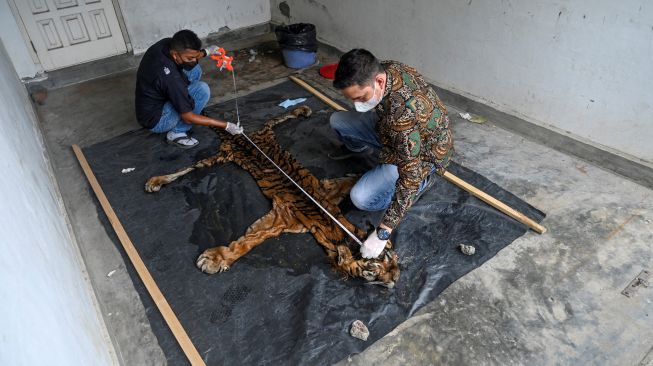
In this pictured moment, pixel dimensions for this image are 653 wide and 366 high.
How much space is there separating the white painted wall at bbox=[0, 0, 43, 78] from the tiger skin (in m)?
2.82

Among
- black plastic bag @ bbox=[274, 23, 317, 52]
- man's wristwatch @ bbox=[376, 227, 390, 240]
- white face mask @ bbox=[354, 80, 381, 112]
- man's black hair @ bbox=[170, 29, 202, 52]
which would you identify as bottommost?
man's wristwatch @ bbox=[376, 227, 390, 240]

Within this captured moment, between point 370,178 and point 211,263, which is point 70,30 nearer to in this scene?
point 211,263

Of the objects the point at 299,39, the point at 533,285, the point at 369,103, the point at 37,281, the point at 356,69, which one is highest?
the point at 356,69

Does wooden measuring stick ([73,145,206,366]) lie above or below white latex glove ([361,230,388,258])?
below

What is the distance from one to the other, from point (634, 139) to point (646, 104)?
27 cm

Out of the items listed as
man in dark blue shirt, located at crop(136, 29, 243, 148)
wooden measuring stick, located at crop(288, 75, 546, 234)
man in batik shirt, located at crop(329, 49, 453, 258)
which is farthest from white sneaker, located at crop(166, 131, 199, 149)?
wooden measuring stick, located at crop(288, 75, 546, 234)

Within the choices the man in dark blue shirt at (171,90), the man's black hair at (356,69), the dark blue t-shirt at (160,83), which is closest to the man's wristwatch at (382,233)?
the man's black hair at (356,69)

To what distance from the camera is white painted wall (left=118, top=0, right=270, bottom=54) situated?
16.2 ft

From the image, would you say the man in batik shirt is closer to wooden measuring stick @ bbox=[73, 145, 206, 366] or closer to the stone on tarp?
the stone on tarp

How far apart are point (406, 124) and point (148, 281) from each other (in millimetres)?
1747

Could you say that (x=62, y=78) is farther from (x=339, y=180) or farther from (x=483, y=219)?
(x=483, y=219)

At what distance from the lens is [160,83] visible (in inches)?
125

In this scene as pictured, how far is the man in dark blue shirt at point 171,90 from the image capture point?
9.95 ft

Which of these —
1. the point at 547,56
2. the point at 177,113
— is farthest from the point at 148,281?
the point at 547,56
